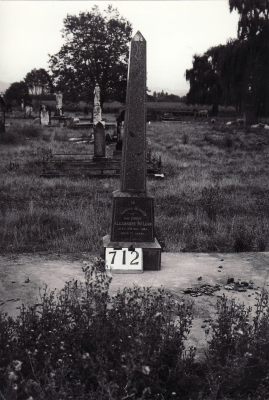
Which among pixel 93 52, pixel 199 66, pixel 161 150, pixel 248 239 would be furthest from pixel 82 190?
pixel 199 66

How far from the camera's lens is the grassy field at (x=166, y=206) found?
6680 mm

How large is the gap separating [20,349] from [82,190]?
841cm

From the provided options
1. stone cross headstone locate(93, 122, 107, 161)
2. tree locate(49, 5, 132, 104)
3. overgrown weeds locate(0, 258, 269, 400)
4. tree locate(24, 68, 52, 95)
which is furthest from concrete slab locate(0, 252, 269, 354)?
tree locate(24, 68, 52, 95)

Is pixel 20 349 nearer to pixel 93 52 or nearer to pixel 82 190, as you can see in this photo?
pixel 82 190

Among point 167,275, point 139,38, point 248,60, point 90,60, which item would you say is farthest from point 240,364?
point 90,60

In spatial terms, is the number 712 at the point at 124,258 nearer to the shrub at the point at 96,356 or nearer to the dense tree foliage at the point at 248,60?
the shrub at the point at 96,356

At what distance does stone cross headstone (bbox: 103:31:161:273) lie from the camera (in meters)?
5.38

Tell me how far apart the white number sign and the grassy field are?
0.97 m

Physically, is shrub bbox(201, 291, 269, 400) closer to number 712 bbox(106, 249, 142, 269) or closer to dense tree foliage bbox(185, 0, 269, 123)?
number 712 bbox(106, 249, 142, 269)

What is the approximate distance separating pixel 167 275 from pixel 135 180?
1.30 metres

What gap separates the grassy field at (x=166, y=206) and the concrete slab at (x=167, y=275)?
1.73 feet

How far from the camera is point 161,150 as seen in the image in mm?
20594

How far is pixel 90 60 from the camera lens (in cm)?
4297

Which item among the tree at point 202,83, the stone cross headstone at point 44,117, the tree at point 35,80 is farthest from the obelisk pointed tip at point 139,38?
the tree at point 35,80
